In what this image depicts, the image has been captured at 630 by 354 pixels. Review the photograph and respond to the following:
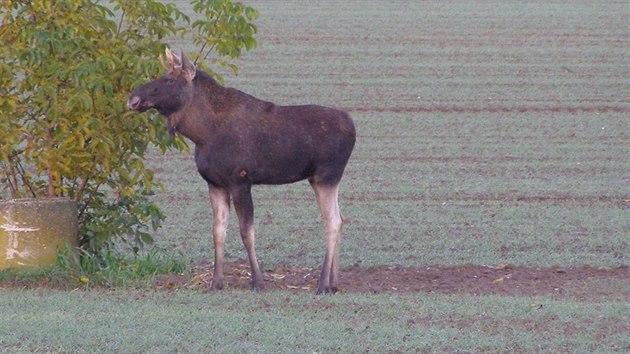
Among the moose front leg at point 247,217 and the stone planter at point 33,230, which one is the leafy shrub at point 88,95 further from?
the moose front leg at point 247,217

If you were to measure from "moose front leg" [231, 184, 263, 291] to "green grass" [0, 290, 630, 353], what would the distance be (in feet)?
1.76

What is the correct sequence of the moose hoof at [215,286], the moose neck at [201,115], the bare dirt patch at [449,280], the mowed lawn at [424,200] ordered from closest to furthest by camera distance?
the mowed lawn at [424,200] → the moose neck at [201,115] → the moose hoof at [215,286] → the bare dirt patch at [449,280]

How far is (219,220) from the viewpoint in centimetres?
1166

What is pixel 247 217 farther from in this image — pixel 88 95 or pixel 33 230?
pixel 33 230

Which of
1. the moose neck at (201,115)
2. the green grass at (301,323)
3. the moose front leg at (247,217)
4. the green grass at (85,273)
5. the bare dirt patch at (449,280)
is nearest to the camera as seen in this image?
the green grass at (301,323)

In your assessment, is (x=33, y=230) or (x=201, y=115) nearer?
(x=201, y=115)

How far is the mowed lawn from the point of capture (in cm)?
945

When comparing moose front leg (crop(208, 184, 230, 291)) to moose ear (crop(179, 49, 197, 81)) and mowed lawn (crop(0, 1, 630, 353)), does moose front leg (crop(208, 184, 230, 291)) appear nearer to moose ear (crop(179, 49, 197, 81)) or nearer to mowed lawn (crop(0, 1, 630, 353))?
mowed lawn (crop(0, 1, 630, 353))

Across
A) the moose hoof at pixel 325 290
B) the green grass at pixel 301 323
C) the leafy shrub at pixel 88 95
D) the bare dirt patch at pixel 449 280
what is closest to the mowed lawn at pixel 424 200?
the green grass at pixel 301 323

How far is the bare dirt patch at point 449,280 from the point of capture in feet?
38.9

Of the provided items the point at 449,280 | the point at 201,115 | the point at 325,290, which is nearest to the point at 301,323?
the point at 325,290

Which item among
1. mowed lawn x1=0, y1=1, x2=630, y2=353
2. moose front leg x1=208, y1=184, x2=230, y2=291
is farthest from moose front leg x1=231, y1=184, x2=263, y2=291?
mowed lawn x1=0, y1=1, x2=630, y2=353

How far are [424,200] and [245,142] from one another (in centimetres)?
658

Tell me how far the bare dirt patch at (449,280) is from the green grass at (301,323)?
2.70 feet
